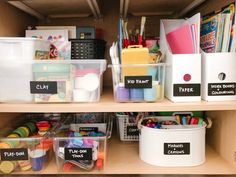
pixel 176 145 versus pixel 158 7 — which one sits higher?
pixel 158 7

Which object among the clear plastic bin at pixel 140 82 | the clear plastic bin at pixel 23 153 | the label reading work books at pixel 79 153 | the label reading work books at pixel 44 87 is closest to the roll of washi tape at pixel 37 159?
the clear plastic bin at pixel 23 153

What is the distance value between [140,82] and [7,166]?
1.75ft

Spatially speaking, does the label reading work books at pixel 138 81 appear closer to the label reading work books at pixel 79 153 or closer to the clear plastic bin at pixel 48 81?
the clear plastic bin at pixel 48 81

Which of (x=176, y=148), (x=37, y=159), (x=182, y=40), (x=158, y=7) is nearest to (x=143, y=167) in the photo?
(x=176, y=148)

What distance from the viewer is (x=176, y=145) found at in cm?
85

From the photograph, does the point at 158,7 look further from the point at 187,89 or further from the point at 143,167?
the point at 143,167

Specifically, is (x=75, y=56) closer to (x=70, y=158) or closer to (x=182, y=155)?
(x=70, y=158)

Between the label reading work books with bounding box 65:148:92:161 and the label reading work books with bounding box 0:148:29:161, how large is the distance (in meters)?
0.14

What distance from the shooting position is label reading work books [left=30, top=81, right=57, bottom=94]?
31.9 inches

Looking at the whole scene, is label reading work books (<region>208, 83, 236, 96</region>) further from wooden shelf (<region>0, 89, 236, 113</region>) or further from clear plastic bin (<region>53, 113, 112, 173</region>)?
clear plastic bin (<region>53, 113, 112, 173</region>)

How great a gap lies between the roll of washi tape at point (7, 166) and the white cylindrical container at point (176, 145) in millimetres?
476

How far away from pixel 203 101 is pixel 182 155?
0.20 metres

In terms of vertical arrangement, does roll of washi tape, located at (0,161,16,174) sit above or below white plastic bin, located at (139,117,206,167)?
below

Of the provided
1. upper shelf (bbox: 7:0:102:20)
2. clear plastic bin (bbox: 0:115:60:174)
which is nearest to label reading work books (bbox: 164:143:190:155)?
clear plastic bin (bbox: 0:115:60:174)
